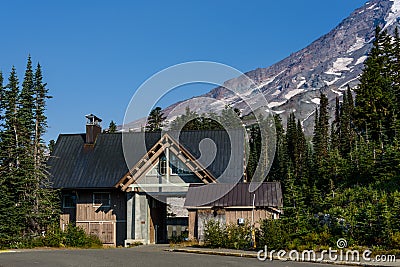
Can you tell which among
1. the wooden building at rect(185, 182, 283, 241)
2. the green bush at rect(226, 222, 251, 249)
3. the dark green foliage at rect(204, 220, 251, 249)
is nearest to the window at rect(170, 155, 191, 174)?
the wooden building at rect(185, 182, 283, 241)

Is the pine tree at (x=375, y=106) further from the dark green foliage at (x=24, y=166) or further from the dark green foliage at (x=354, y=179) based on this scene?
the dark green foliage at (x=24, y=166)

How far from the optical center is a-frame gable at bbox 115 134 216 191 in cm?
3697

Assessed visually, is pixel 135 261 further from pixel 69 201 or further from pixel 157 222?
pixel 157 222

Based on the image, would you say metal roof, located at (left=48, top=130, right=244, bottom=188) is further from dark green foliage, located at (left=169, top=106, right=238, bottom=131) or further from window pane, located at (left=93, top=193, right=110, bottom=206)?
dark green foliage, located at (left=169, top=106, right=238, bottom=131)

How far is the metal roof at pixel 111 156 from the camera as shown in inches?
1537

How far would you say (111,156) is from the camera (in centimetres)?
4169

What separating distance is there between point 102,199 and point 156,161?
4624 millimetres

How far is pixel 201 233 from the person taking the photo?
32.3 metres

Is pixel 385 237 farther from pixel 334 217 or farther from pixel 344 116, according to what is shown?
pixel 344 116

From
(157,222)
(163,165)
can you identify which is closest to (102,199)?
(157,222)

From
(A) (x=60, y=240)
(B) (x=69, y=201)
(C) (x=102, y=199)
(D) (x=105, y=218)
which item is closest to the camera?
(A) (x=60, y=240)

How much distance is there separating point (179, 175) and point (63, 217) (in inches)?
335

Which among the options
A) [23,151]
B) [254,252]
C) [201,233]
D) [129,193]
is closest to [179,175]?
[129,193]

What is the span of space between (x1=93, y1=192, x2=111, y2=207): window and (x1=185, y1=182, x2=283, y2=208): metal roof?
6.40 metres
